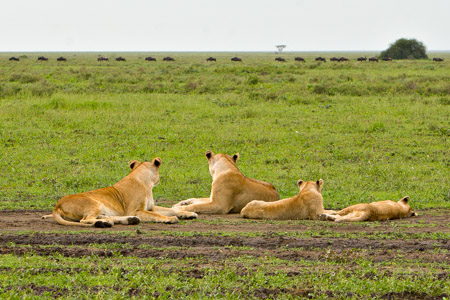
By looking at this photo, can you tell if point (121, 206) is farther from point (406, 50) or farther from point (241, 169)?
point (406, 50)

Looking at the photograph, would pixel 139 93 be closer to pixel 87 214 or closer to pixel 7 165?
pixel 7 165

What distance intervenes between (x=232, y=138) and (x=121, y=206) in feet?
23.5

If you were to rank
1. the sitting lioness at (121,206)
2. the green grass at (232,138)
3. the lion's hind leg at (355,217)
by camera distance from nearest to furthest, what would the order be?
the sitting lioness at (121,206)
the lion's hind leg at (355,217)
the green grass at (232,138)

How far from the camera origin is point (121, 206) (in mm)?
9398

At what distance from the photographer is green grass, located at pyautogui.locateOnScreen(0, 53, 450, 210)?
12141 millimetres

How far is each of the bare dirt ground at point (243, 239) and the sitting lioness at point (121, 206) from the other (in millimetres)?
179

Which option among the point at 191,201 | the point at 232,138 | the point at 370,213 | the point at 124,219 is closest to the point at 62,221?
the point at 124,219

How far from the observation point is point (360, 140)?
16125 millimetres

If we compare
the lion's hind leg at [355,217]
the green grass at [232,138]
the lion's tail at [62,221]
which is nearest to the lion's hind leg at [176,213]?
the lion's tail at [62,221]

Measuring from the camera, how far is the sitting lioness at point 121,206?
883 cm

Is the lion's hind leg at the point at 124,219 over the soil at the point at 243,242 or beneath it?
beneath

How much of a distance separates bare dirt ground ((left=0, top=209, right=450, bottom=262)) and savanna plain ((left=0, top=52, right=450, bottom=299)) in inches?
1.1

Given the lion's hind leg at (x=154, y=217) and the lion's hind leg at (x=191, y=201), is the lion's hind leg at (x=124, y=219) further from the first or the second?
the lion's hind leg at (x=191, y=201)
